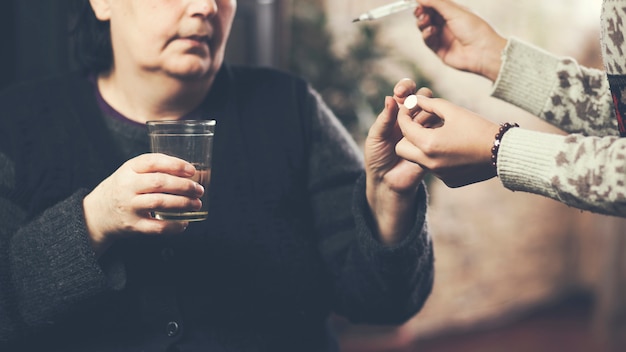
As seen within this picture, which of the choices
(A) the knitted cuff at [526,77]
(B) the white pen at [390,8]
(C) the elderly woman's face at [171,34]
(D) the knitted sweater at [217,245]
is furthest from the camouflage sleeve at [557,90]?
(C) the elderly woman's face at [171,34]

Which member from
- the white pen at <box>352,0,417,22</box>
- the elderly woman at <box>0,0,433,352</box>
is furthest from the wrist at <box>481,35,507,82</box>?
the elderly woman at <box>0,0,433,352</box>

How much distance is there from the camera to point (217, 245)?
154 centimetres

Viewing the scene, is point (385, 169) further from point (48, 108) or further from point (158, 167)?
point (48, 108)

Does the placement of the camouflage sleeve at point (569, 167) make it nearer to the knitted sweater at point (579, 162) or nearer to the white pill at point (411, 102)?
the knitted sweater at point (579, 162)

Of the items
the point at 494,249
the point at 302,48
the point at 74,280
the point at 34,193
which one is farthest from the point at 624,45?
the point at 494,249

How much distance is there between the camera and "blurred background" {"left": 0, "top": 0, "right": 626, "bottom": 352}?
119 inches

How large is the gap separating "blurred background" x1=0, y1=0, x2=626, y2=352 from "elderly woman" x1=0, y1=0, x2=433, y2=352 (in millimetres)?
974

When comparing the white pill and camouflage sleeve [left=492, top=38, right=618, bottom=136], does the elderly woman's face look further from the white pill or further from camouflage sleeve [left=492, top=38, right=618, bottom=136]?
camouflage sleeve [left=492, top=38, right=618, bottom=136]

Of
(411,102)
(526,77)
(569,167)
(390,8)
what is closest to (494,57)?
(526,77)

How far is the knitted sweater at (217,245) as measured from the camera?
4.58ft

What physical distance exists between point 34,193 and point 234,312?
48 cm

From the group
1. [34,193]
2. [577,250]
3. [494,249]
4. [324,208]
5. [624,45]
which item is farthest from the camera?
[577,250]

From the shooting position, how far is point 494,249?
4379 millimetres

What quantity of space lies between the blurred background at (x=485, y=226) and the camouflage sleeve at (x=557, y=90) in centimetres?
116
